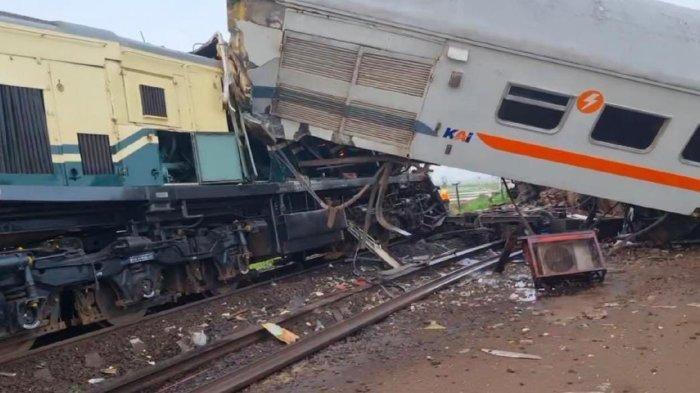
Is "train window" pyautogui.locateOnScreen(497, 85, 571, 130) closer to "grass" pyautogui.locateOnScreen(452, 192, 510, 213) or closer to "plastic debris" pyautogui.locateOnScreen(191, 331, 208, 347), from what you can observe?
"plastic debris" pyautogui.locateOnScreen(191, 331, 208, 347)

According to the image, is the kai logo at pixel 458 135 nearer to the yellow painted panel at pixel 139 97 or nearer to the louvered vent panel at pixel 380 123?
the louvered vent panel at pixel 380 123

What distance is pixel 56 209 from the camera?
243 inches

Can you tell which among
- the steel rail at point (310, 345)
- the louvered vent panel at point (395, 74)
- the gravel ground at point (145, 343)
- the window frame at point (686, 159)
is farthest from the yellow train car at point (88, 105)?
the window frame at point (686, 159)

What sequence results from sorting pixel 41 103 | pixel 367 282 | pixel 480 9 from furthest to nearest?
pixel 367 282 → pixel 480 9 → pixel 41 103

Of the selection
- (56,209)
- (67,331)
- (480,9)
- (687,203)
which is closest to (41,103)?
(56,209)

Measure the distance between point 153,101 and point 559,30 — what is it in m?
4.92

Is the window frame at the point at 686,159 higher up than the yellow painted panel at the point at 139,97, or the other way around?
the yellow painted panel at the point at 139,97

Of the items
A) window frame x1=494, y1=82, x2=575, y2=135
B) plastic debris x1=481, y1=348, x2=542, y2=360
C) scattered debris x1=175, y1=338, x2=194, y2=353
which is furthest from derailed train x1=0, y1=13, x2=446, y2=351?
plastic debris x1=481, y1=348, x2=542, y2=360

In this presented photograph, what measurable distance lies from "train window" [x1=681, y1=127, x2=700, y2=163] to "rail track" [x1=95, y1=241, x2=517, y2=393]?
143 inches

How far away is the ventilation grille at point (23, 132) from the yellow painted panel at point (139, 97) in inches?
41.9

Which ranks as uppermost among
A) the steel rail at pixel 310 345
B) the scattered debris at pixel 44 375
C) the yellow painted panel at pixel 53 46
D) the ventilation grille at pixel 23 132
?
the yellow painted panel at pixel 53 46

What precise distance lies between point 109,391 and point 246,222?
11.9ft

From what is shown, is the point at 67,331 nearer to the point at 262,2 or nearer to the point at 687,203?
the point at 262,2

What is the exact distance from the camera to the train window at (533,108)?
6988 millimetres
